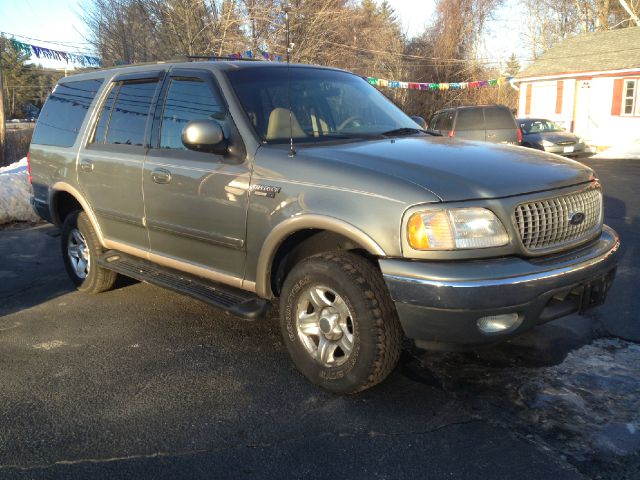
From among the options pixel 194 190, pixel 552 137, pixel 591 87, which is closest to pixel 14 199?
pixel 194 190

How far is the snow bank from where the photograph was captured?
8938 mm

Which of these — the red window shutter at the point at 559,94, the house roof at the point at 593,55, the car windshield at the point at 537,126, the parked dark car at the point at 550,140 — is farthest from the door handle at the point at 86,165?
the red window shutter at the point at 559,94

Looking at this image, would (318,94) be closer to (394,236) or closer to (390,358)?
(394,236)

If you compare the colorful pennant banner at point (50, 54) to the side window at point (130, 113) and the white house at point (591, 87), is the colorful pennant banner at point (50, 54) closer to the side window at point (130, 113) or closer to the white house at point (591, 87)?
the side window at point (130, 113)

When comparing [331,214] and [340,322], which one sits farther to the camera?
[340,322]

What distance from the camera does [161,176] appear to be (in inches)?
165

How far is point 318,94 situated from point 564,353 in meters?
2.51

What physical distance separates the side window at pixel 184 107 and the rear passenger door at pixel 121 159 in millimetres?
217

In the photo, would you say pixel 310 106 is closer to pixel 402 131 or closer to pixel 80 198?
pixel 402 131

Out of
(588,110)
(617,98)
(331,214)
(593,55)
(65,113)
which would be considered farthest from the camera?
(593,55)

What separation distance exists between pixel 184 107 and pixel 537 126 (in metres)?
17.4

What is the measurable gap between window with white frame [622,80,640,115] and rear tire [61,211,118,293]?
23.4 meters

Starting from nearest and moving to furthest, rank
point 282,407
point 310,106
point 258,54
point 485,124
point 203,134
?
point 282,407, point 203,134, point 310,106, point 485,124, point 258,54

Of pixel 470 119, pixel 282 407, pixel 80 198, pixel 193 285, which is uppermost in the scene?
pixel 470 119
